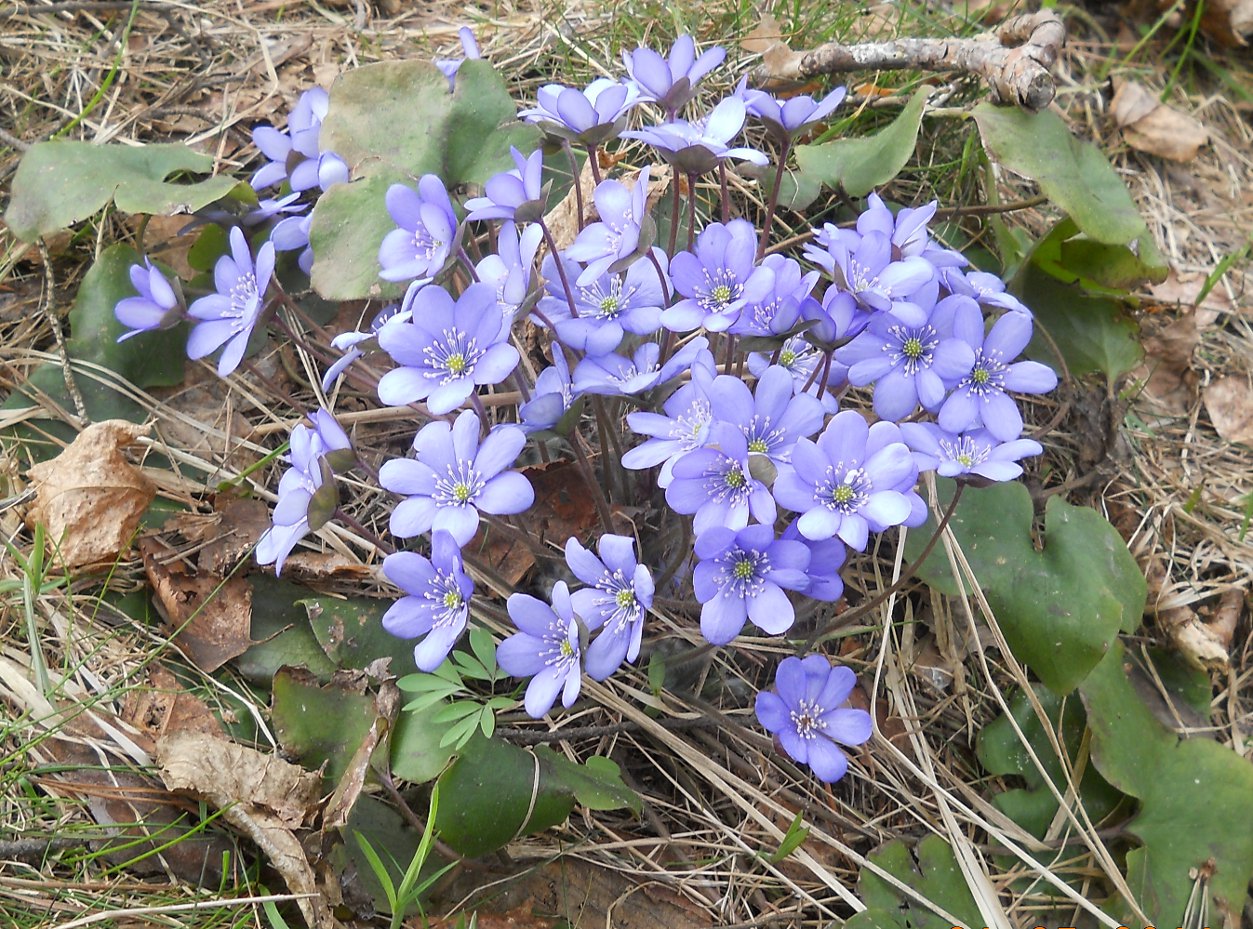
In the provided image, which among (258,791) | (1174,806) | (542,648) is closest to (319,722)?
(258,791)

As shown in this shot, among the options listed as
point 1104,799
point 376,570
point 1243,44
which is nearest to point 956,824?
point 1104,799

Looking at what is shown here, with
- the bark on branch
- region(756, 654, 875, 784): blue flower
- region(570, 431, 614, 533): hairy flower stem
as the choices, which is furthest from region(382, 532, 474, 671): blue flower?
the bark on branch

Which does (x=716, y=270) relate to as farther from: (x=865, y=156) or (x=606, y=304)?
(x=865, y=156)

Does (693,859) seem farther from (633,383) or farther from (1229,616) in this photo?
(1229,616)

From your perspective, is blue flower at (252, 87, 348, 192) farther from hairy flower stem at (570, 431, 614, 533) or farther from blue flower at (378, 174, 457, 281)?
hairy flower stem at (570, 431, 614, 533)

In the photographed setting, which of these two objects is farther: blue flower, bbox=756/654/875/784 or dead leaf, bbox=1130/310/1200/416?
dead leaf, bbox=1130/310/1200/416
